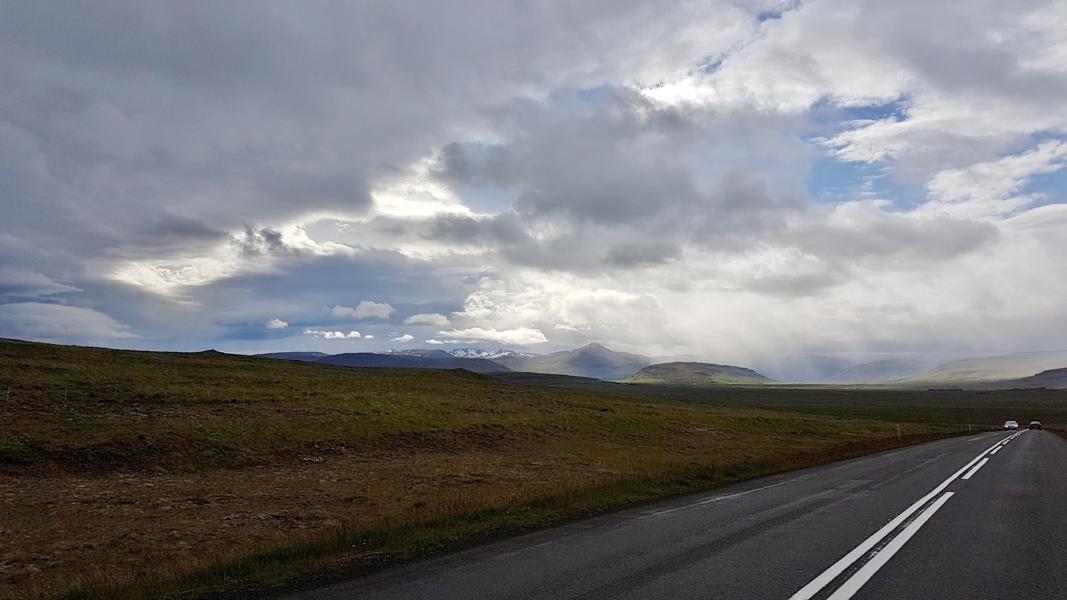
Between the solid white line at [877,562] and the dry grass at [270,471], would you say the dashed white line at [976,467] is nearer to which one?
the dry grass at [270,471]

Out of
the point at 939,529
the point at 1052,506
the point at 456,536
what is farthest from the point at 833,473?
the point at 456,536

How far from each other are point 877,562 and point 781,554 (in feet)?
4.47

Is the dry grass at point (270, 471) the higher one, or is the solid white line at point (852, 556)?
the solid white line at point (852, 556)

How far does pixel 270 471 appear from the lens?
2697 cm

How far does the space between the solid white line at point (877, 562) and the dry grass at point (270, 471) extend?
21.1 feet

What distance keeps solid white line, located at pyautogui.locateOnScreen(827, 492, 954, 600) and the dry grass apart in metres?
6.43

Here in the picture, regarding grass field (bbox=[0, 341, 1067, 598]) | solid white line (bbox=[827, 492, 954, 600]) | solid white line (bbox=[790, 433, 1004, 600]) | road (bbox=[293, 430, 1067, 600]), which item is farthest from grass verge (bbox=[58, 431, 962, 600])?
solid white line (bbox=[827, 492, 954, 600])

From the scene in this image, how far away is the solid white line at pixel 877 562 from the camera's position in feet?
26.4

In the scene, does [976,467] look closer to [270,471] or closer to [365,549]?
[365,549]

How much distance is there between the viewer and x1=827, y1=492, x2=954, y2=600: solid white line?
8056 mm

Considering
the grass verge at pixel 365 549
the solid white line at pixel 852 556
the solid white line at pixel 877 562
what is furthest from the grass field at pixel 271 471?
the solid white line at pixel 877 562

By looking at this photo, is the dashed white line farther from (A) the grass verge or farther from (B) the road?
(A) the grass verge

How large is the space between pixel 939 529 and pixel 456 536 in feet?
30.6

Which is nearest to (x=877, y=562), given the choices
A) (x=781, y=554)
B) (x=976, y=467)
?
(x=781, y=554)
